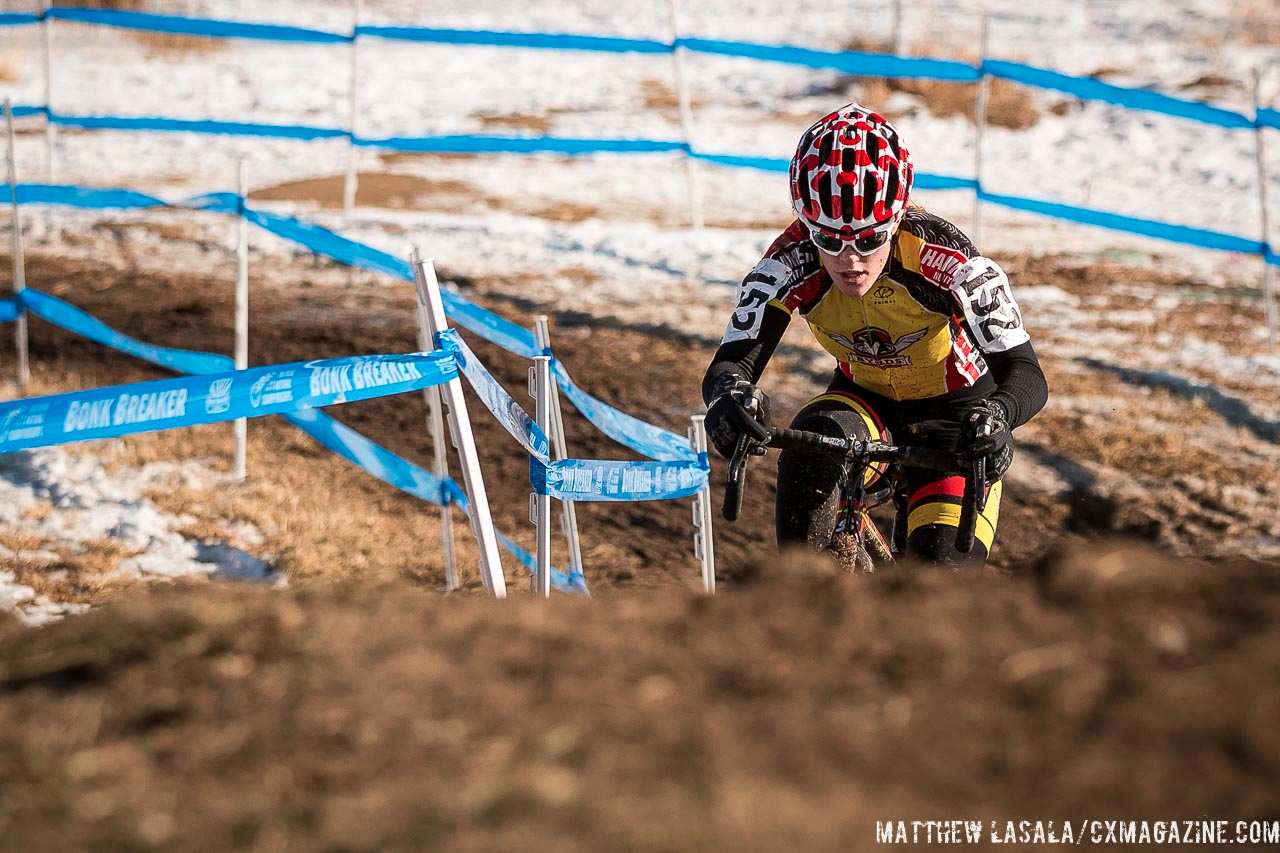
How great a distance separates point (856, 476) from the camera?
12.7 ft

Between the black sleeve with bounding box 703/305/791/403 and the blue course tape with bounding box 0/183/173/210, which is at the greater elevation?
the blue course tape with bounding box 0/183/173/210

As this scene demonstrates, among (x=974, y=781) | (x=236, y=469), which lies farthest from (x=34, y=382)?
(x=974, y=781)

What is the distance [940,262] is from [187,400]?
8.33 ft

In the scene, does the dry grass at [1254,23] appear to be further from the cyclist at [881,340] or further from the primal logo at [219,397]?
the primal logo at [219,397]

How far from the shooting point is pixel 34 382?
810cm

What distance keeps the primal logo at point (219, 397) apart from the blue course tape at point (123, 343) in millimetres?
3270

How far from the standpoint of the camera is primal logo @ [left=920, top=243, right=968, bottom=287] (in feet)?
13.6

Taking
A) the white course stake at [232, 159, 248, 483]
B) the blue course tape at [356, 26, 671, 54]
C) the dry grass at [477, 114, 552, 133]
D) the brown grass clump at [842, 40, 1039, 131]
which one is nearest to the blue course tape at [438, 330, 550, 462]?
the white course stake at [232, 159, 248, 483]

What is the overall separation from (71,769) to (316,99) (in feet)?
59.0

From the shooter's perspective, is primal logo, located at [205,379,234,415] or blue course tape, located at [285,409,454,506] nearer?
primal logo, located at [205,379,234,415]

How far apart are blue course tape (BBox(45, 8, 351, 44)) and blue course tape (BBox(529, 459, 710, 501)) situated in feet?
28.8

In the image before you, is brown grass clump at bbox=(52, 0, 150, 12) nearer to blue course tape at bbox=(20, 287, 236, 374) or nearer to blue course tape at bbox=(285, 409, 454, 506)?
blue course tape at bbox=(20, 287, 236, 374)

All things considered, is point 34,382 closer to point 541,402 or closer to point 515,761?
point 541,402

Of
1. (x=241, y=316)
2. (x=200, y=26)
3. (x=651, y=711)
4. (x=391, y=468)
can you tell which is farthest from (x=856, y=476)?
(x=200, y=26)
